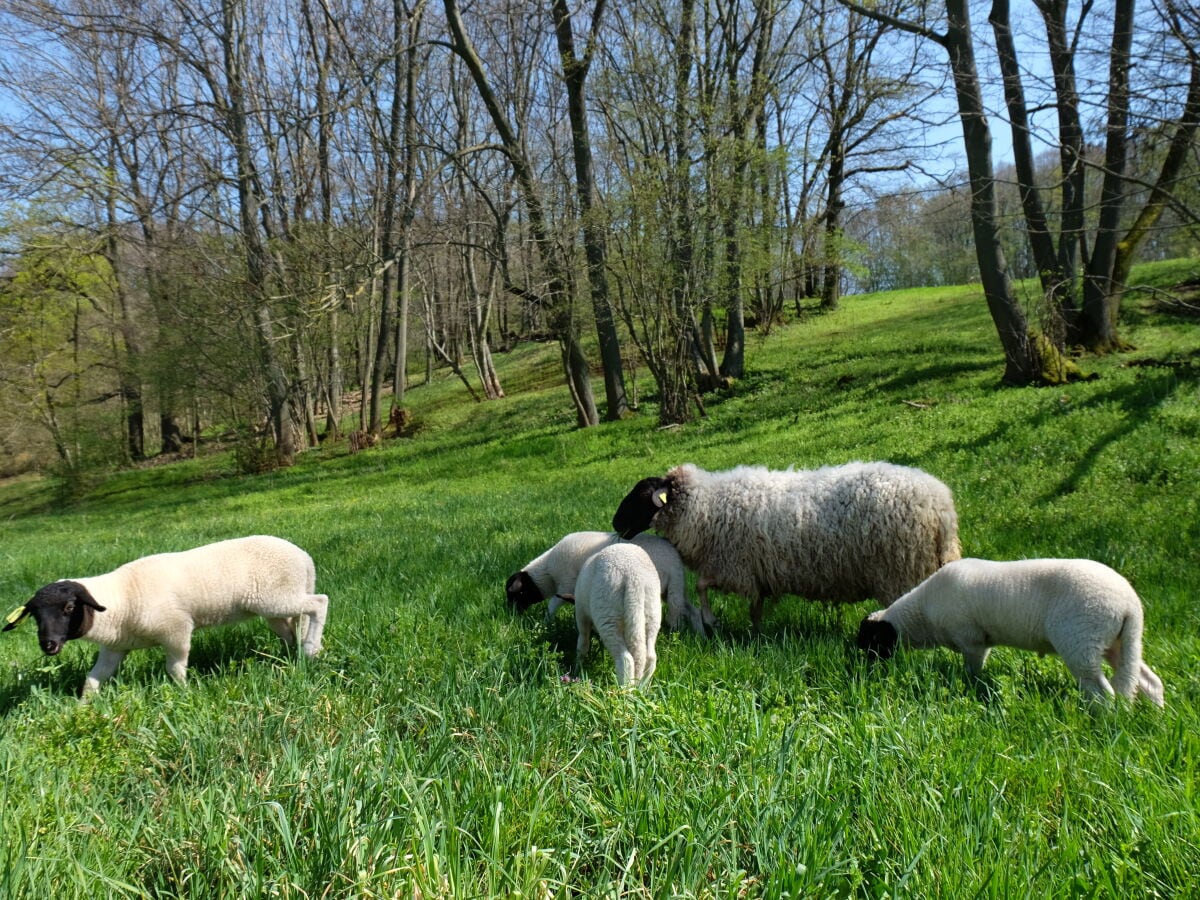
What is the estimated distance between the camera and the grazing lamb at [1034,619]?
11.3 feet

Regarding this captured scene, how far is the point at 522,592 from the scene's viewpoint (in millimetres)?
5430

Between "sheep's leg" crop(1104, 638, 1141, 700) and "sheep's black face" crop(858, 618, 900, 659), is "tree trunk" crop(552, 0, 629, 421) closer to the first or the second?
"sheep's black face" crop(858, 618, 900, 659)

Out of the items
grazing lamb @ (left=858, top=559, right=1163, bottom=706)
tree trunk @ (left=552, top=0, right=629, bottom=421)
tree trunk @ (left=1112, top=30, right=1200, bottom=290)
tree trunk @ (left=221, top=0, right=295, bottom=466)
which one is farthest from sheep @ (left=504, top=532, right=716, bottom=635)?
→ tree trunk @ (left=221, top=0, right=295, bottom=466)

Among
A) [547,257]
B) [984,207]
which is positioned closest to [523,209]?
[547,257]

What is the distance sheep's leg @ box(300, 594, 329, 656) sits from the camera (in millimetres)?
4613

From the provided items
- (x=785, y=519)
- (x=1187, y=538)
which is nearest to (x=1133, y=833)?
(x=785, y=519)

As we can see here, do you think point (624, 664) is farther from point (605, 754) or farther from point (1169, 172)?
point (1169, 172)

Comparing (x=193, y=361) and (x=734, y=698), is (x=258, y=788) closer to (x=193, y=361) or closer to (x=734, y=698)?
(x=734, y=698)

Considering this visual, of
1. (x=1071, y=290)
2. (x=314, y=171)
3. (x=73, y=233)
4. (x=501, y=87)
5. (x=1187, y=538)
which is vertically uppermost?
(x=501, y=87)

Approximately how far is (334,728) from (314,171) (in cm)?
2685

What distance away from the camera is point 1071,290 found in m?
12.9

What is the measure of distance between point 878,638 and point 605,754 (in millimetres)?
2284

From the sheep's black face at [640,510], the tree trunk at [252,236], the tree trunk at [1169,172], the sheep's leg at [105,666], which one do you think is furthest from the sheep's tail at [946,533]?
the tree trunk at [252,236]

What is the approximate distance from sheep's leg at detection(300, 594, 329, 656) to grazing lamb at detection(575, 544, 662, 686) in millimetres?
1725
